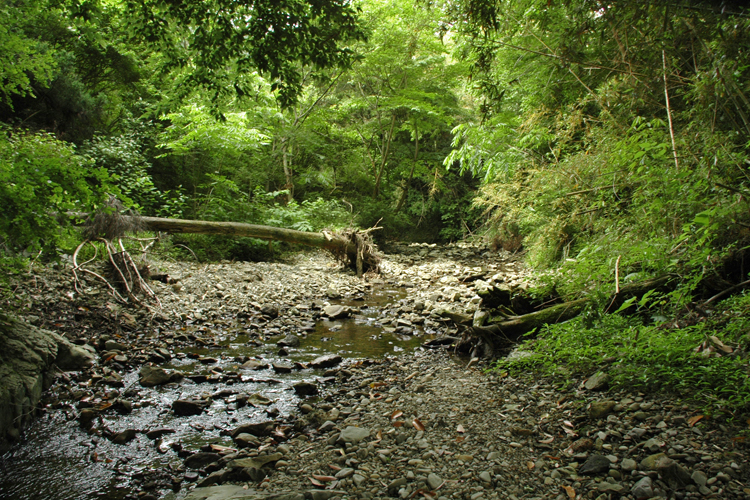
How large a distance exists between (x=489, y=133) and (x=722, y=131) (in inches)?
223

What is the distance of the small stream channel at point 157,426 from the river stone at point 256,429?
0.29 feet

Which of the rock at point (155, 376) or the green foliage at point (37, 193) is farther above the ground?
the green foliage at point (37, 193)

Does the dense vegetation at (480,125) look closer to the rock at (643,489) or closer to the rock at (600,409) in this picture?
the rock at (600,409)

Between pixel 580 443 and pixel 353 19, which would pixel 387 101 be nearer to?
pixel 353 19

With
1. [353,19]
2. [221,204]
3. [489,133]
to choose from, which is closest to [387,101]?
[489,133]

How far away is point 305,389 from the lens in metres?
3.59

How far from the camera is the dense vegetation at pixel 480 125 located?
9.71ft

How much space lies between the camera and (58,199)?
2.86m

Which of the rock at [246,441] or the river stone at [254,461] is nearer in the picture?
the river stone at [254,461]

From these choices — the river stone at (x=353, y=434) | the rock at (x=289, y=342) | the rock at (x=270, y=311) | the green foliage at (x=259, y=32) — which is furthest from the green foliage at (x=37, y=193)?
the rock at (x=270, y=311)

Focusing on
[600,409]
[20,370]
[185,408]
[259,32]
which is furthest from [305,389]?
[259,32]

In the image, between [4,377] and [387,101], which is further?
[387,101]

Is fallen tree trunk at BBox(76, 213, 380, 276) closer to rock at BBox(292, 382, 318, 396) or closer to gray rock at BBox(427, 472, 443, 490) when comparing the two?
rock at BBox(292, 382, 318, 396)

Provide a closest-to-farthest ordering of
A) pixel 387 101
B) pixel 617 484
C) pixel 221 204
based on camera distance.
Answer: pixel 617 484
pixel 221 204
pixel 387 101
